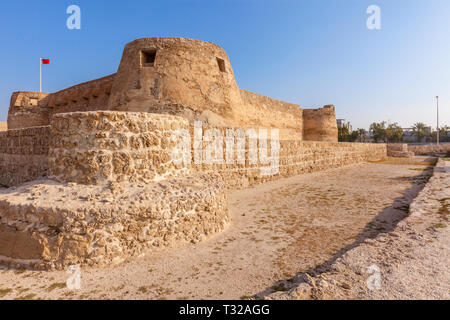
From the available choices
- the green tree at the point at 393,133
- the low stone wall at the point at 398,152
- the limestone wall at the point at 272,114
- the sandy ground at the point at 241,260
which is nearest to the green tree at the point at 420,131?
the green tree at the point at 393,133

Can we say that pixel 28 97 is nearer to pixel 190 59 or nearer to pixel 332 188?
pixel 190 59

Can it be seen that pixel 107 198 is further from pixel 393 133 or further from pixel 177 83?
pixel 393 133

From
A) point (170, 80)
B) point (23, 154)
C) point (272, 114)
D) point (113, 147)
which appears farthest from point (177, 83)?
point (272, 114)

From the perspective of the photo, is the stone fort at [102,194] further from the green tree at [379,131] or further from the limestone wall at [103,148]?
the green tree at [379,131]

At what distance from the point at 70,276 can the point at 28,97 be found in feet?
49.6

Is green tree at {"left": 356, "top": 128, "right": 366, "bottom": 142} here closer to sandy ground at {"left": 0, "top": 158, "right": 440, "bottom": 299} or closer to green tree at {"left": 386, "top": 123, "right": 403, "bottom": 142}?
green tree at {"left": 386, "top": 123, "right": 403, "bottom": 142}

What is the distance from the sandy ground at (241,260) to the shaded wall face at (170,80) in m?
4.34

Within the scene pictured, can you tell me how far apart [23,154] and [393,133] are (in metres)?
56.6

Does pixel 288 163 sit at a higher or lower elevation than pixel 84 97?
lower

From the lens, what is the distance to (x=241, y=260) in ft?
8.70

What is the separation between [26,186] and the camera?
122 inches

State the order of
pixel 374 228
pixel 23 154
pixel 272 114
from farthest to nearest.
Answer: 1. pixel 272 114
2. pixel 23 154
3. pixel 374 228

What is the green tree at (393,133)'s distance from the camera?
154ft

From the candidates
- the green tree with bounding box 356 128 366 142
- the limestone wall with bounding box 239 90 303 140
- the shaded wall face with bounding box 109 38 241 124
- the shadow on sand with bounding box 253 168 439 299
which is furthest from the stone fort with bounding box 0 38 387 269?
the green tree with bounding box 356 128 366 142
